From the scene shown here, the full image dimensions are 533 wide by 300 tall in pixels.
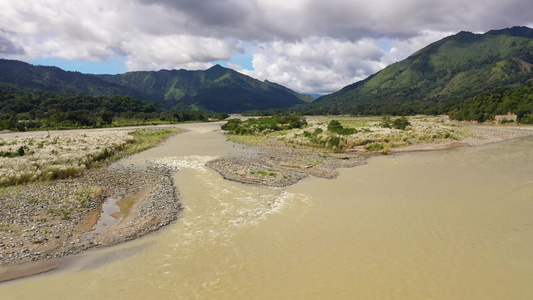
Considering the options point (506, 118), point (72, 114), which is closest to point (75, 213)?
point (72, 114)

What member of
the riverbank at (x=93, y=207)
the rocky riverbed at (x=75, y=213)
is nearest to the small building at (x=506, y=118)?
the riverbank at (x=93, y=207)

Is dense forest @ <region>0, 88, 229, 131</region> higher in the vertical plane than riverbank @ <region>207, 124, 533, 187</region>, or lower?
higher

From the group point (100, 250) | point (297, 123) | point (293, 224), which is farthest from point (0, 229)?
point (297, 123)

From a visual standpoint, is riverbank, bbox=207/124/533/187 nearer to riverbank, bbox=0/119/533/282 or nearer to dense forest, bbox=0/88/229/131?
riverbank, bbox=0/119/533/282

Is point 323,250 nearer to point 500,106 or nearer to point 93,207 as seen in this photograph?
point 93,207

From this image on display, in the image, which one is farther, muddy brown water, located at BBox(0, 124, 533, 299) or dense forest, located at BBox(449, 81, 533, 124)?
dense forest, located at BBox(449, 81, 533, 124)

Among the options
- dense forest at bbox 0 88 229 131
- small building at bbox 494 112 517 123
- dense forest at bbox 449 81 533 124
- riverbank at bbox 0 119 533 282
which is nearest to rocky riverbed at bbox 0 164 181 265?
riverbank at bbox 0 119 533 282

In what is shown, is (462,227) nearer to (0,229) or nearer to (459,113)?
(0,229)
